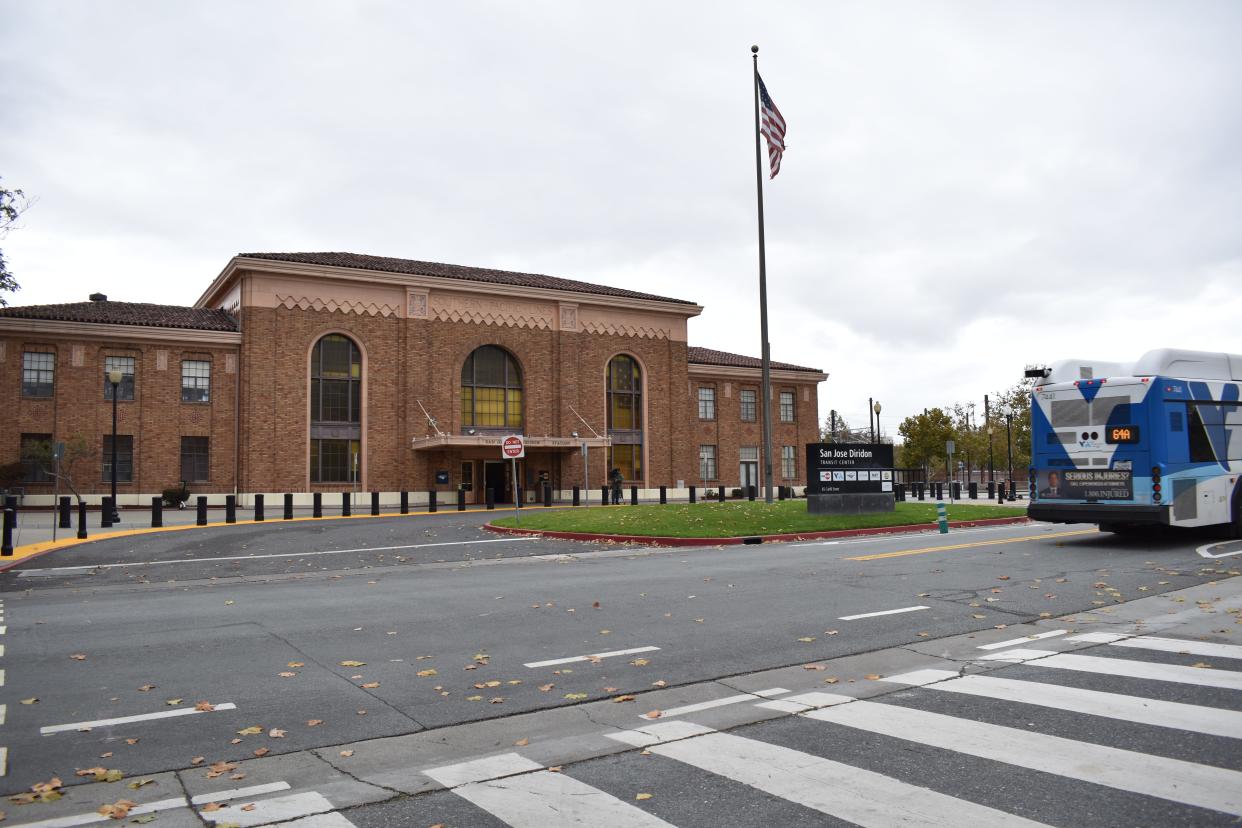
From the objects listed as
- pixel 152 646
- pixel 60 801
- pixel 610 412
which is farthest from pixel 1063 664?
pixel 610 412

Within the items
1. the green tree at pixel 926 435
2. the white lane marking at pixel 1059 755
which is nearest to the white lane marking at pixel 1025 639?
the white lane marking at pixel 1059 755

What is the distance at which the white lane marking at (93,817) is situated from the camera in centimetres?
434

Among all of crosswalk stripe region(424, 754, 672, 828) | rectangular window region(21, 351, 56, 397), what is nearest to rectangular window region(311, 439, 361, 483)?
rectangular window region(21, 351, 56, 397)

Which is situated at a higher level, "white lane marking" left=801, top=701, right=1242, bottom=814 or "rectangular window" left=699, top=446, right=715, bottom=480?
"rectangular window" left=699, top=446, right=715, bottom=480

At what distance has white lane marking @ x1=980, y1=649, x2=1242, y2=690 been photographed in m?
6.73

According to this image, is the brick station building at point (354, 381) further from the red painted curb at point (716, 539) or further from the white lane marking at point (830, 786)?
the white lane marking at point (830, 786)

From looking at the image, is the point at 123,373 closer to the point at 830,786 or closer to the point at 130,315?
the point at 130,315

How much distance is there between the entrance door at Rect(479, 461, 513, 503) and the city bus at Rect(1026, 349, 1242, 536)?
29.7 meters

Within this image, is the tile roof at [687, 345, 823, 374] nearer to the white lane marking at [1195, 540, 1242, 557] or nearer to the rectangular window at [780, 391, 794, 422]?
the rectangular window at [780, 391, 794, 422]

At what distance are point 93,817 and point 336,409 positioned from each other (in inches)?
1480

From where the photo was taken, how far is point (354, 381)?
134ft

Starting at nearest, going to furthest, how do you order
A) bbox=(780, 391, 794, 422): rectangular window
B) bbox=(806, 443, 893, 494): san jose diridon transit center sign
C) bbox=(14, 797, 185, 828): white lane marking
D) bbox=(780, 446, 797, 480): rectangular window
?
bbox=(14, 797, 185, 828): white lane marking, bbox=(806, 443, 893, 494): san jose diridon transit center sign, bbox=(780, 446, 797, 480): rectangular window, bbox=(780, 391, 794, 422): rectangular window

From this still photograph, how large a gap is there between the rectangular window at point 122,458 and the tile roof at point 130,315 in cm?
488

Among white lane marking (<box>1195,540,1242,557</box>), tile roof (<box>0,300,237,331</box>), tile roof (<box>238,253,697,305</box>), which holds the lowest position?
white lane marking (<box>1195,540,1242,557</box>)
